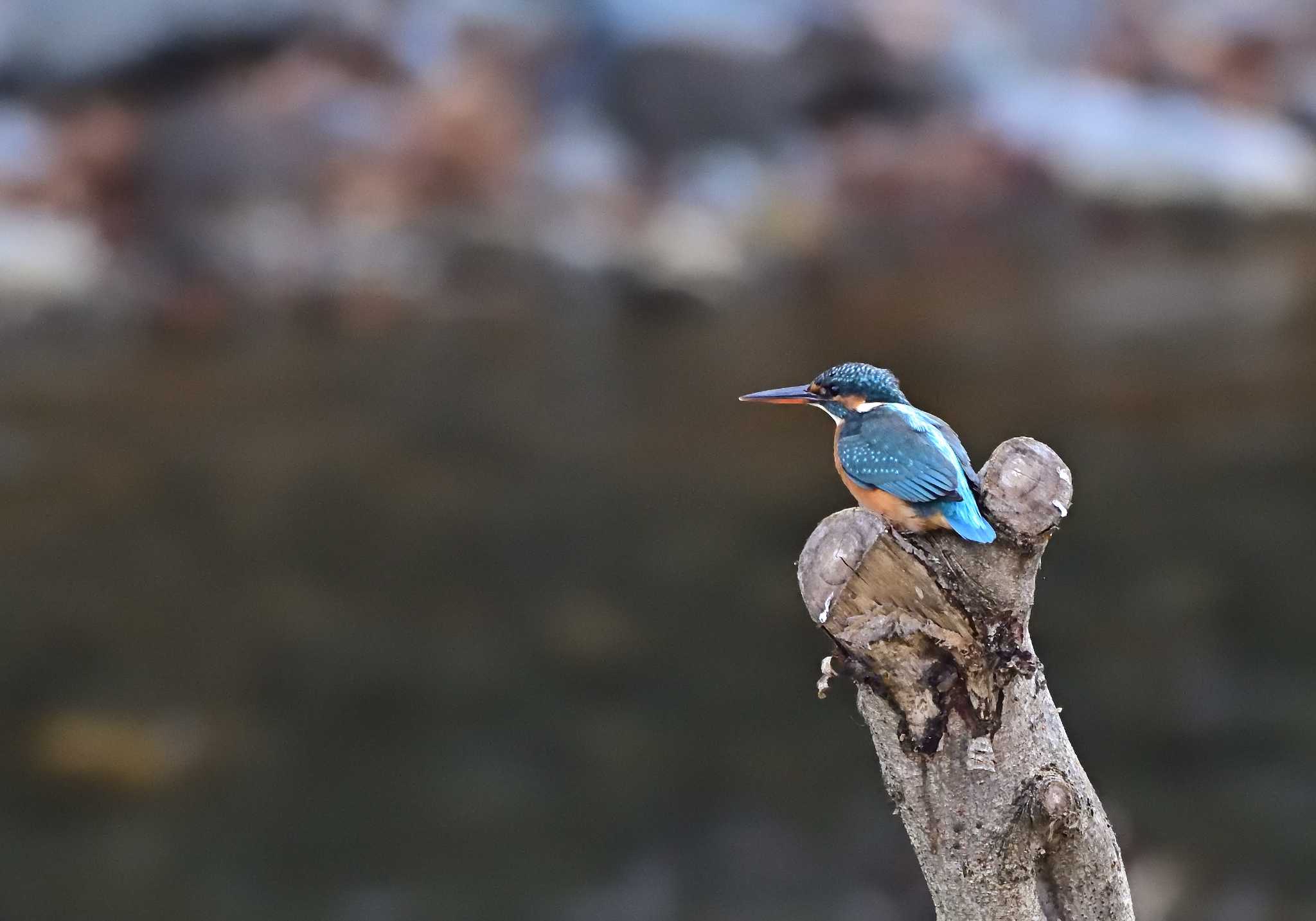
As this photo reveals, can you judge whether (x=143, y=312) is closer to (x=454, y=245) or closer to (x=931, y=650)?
(x=454, y=245)

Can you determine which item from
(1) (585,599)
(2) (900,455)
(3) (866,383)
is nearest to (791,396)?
(3) (866,383)

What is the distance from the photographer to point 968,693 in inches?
27.7

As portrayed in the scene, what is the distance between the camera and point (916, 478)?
78 cm

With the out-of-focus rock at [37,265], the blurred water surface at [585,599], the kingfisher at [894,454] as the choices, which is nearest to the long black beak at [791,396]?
the kingfisher at [894,454]

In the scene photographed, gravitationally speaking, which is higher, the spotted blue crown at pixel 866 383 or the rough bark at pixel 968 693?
the spotted blue crown at pixel 866 383

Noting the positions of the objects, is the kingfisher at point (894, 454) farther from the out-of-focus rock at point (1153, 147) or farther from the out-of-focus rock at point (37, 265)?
the out-of-focus rock at point (1153, 147)

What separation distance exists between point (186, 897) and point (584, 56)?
4.07 meters

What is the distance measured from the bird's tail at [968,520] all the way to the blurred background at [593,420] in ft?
6.79

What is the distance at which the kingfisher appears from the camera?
2.48ft

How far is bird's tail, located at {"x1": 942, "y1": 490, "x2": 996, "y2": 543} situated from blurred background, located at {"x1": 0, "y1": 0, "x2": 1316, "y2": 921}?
81.5 inches

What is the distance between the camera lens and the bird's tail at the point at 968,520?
722 mm

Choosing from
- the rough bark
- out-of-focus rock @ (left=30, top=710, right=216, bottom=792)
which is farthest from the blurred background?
the rough bark

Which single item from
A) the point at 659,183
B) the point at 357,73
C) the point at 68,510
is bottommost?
the point at 68,510

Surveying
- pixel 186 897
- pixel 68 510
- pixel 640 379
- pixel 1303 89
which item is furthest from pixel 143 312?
pixel 1303 89
